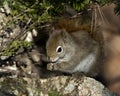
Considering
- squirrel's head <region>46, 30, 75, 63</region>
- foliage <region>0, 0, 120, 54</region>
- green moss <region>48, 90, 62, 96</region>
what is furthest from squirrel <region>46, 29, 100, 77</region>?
green moss <region>48, 90, 62, 96</region>

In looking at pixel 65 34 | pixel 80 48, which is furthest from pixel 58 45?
pixel 80 48

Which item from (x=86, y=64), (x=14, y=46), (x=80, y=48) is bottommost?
(x=86, y=64)

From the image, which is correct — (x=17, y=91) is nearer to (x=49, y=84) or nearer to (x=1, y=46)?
(x=49, y=84)

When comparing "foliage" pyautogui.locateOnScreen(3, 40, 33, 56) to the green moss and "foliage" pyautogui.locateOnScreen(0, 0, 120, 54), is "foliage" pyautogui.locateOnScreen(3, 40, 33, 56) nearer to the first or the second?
"foliage" pyautogui.locateOnScreen(0, 0, 120, 54)

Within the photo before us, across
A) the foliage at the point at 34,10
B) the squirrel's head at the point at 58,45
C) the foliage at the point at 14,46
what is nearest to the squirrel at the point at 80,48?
the squirrel's head at the point at 58,45

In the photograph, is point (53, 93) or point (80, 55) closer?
point (53, 93)

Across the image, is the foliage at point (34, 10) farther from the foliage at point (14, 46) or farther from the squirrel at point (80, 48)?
the squirrel at point (80, 48)

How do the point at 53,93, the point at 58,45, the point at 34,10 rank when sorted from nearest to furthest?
the point at 53,93 → the point at 58,45 → the point at 34,10

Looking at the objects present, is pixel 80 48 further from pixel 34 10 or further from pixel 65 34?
pixel 34 10
